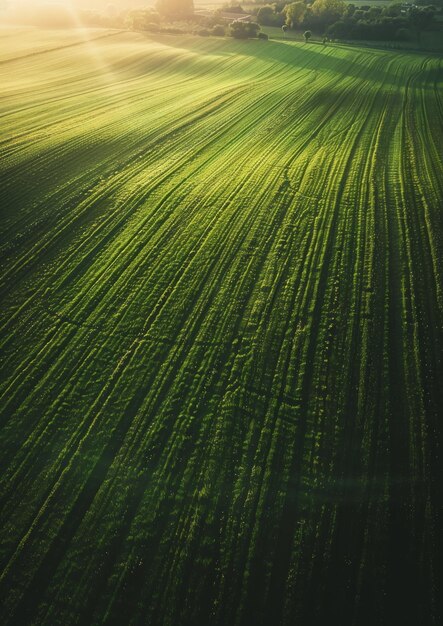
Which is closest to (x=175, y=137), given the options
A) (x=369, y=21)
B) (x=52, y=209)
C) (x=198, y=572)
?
(x=52, y=209)

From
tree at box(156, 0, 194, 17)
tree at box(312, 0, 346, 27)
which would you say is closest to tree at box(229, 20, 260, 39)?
tree at box(312, 0, 346, 27)

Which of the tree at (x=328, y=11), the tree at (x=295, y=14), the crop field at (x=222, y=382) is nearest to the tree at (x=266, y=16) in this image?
the tree at (x=295, y=14)

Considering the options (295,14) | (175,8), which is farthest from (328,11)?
(175,8)

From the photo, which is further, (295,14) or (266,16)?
(266,16)

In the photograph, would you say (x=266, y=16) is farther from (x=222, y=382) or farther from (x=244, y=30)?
(x=222, y=382)

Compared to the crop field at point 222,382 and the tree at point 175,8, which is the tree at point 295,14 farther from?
the crop field at point 222,382
